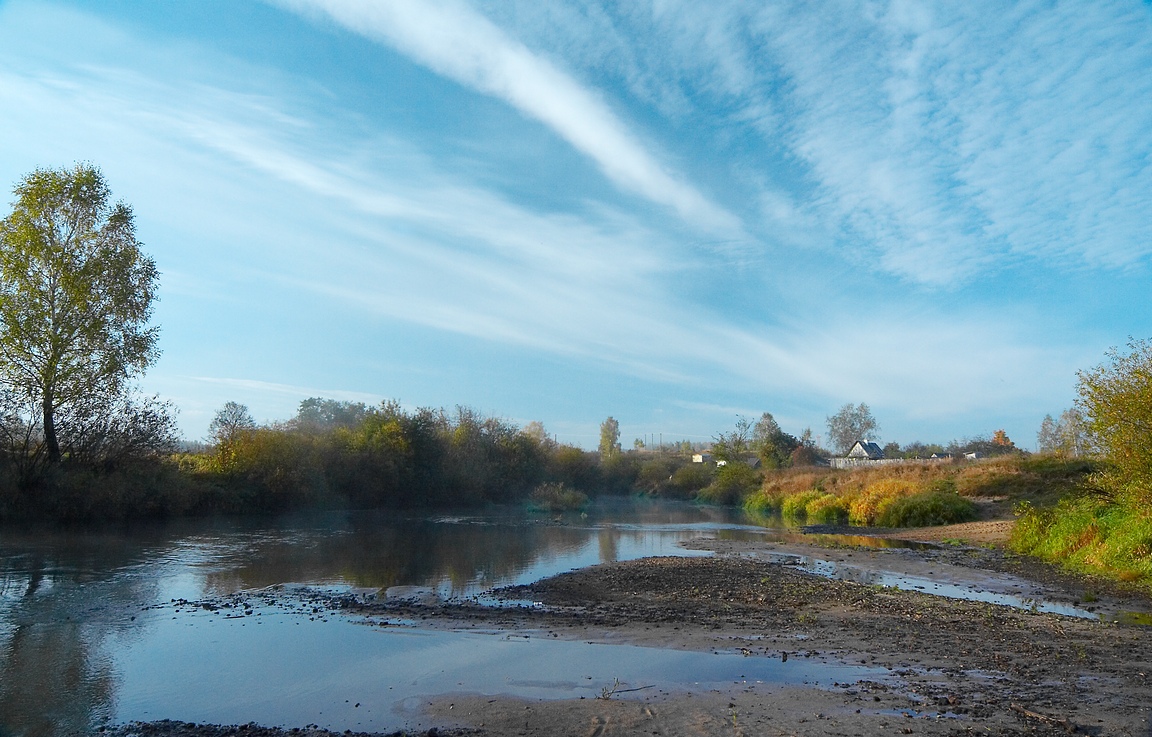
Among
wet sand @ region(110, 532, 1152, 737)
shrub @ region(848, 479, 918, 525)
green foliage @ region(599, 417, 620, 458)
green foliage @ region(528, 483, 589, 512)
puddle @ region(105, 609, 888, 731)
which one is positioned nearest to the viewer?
wet sand @ region(110, 532, 1152, 737)

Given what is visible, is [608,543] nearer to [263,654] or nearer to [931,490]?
[263,654]

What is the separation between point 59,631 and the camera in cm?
1132

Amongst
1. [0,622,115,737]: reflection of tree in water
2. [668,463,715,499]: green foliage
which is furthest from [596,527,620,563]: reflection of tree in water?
[668,463,715,499]: green foliage

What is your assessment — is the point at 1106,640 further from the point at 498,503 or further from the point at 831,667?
the point at 498,503

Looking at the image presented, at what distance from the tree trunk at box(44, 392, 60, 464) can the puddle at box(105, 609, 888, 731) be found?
74.4ft

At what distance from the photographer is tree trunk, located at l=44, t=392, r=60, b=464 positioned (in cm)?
2852

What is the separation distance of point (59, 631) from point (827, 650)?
1243 centimetres

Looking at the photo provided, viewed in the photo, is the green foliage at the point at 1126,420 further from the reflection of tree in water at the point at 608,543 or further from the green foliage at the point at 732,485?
the green foliage at the point at 732,485

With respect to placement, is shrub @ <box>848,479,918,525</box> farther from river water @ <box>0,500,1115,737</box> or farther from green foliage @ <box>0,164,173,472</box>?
green foliage @ <box>0,164,173,472</box>

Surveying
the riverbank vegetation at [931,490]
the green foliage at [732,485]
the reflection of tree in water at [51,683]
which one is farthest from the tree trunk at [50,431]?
the green foliage at [732,485]

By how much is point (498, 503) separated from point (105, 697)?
54.7 meters

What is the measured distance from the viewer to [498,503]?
62.2 metres

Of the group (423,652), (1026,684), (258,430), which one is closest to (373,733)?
(423,652)

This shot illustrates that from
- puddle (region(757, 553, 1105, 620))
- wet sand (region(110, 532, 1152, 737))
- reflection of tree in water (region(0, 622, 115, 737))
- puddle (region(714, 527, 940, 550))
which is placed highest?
puddle (region(714, 527, 940, 550))
